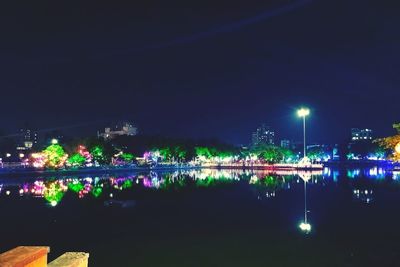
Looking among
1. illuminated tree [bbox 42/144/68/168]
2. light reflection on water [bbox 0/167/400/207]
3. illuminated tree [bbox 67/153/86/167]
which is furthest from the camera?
illuminated tree [bbox 67/153/86/167]

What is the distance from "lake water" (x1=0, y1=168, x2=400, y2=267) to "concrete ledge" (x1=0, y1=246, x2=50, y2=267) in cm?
626

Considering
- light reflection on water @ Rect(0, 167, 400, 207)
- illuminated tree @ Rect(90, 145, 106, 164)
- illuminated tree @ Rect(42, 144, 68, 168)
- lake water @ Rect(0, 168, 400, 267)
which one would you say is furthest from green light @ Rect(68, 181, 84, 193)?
illuminated tree @ Rect(90, 145, 106, 164)

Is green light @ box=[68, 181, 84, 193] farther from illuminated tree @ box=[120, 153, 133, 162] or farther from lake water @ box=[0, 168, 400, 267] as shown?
illuminated tree @ box=[120, 153, 133, 162]

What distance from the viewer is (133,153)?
7088cm

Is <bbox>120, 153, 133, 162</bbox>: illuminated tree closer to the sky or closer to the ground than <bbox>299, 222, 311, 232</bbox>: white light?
closer to the sky

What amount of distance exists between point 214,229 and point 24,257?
10.5 meters

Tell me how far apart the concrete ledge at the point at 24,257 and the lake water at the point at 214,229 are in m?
6.26

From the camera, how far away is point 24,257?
8.74 feet

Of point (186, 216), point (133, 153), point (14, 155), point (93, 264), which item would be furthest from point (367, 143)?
point (93, 264)

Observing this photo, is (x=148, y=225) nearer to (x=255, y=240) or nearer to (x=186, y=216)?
(x=186, y=216)

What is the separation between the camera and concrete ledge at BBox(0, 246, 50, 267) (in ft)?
8.40

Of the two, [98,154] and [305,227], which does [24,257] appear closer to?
[305,227]

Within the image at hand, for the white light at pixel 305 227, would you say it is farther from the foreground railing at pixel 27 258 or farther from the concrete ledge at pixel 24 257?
the concrete ledge at pixel 24 257

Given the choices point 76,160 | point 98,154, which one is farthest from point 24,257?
point 98,154
